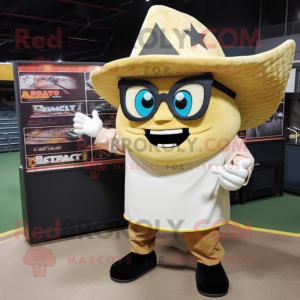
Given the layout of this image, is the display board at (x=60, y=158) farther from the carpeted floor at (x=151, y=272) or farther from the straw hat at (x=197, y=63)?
the straw hat at (x=197, y=63)

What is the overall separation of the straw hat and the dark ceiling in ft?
20.4

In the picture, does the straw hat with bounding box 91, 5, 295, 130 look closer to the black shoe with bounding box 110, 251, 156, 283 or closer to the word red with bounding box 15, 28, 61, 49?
the black shoe with bounding box 110, 251, 156, 283

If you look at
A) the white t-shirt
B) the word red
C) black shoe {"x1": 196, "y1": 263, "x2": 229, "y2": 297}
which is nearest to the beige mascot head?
the white t-shirt

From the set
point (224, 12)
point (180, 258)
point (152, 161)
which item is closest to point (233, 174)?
point (152, 161)

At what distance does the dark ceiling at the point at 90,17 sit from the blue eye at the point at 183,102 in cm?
657

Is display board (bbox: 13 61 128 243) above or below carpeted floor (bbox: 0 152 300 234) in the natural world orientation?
above

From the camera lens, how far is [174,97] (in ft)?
5.92

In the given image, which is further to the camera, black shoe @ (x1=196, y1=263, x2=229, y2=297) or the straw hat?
black shoe @ (x1=196, y1=263, x2=229, y2=297)

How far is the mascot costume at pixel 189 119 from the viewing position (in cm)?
174

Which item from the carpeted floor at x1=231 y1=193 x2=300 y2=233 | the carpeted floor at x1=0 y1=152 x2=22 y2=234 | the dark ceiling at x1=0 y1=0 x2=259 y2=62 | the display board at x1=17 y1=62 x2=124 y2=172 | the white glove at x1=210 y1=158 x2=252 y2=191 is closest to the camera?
the white glove at x1=210 y1=158 x2=252 y2=191

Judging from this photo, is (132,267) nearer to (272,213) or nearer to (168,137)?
(168,137)

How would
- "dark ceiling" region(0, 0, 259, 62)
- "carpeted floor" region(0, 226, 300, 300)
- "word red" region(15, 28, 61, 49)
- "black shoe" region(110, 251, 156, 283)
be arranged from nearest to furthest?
"carpeted floor" region(0, 226, 300, 300), "black shoe" region(110, 251, 156, 283), "dark ceiling" region(0, 0, 259, 62), "word red" region(15, 28, 61, 49)

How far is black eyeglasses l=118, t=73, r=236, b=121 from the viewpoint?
→ 1754 mm

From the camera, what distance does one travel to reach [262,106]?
2.01 metres
